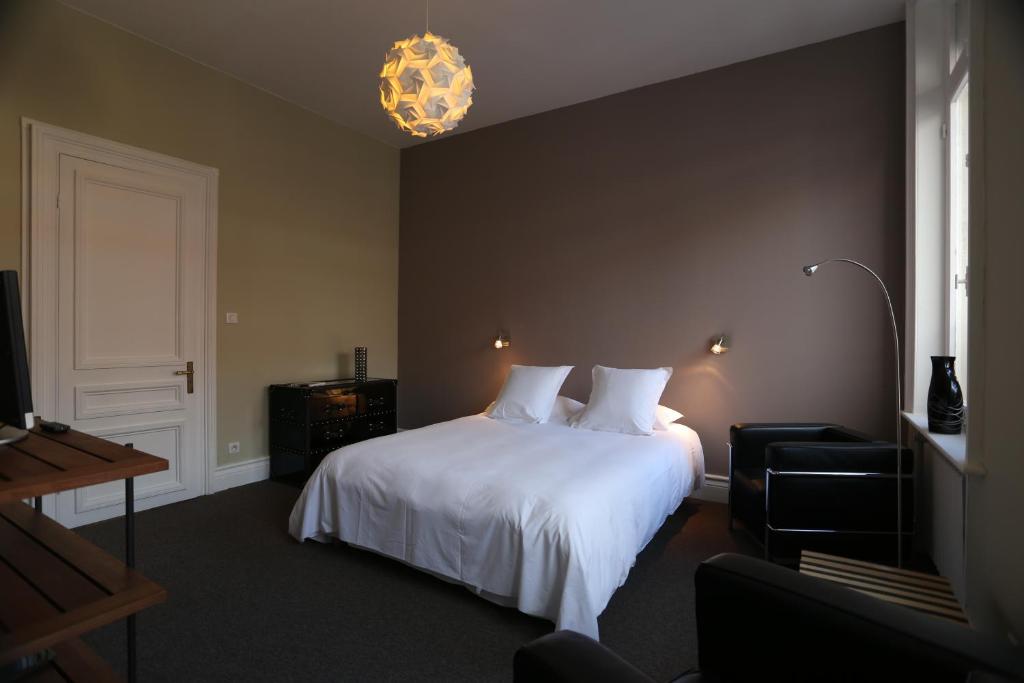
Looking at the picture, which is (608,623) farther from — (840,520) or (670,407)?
(670,407)

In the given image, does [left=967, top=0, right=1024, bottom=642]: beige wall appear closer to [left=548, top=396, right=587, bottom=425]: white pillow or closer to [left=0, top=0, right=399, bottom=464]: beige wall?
[left=548, top=396, right=587, bottom=425]: white pillow

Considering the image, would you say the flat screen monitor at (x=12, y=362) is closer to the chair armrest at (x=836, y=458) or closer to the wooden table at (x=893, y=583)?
the wooden table at (x=893, y=583)

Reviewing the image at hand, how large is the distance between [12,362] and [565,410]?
3.26 m

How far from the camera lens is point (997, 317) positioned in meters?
1.47

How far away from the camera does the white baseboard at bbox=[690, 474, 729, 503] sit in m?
3.75

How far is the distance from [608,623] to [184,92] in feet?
14.4

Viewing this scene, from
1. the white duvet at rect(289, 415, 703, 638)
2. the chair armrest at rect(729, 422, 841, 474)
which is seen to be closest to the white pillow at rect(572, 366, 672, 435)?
the white duvet at rect(289, 415, 703, 638)

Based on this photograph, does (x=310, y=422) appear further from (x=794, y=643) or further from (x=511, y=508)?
(x=794, y=643)

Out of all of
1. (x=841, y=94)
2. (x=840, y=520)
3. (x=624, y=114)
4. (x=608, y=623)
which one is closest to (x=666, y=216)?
(x=624, y=114)

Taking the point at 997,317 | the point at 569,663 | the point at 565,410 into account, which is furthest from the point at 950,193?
the point at 569,663

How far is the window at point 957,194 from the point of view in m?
2.62

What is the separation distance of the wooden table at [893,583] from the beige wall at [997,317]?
0.08 metres

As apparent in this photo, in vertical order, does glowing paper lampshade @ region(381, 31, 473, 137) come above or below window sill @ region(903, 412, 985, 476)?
above

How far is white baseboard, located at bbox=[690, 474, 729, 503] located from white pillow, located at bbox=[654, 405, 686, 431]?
512 millimetres
